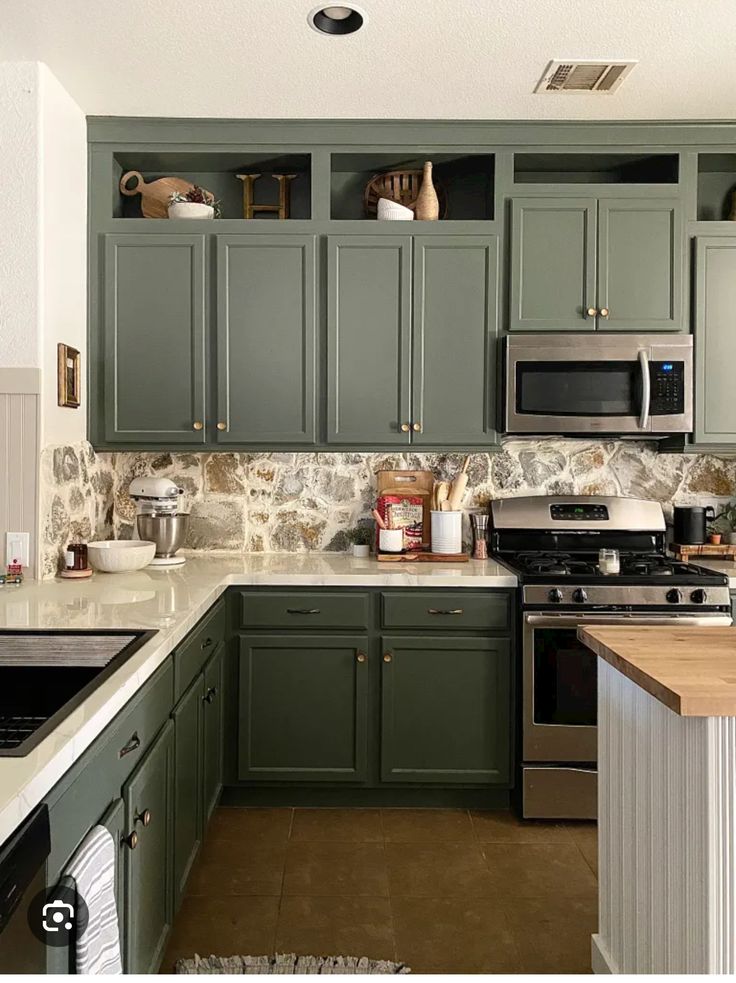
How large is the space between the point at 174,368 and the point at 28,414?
71 cm

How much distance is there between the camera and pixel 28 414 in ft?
9.57

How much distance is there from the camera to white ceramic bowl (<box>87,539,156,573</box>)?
3086mm

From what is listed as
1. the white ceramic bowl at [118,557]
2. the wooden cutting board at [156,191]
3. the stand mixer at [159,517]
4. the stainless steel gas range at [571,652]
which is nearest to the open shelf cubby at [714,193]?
the stainless steel gas range at [571,652]

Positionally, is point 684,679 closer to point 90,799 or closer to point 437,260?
point 90,799

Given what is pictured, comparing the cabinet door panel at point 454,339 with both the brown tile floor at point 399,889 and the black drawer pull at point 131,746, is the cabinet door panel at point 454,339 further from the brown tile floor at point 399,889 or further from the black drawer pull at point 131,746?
the black drawer pull at point 131,746

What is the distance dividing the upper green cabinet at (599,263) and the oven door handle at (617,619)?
1.23m

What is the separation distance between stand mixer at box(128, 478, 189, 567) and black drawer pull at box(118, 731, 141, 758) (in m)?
1.56

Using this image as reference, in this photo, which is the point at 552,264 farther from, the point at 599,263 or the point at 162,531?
the point at 162,531

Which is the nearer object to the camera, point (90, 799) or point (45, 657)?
point (90, 799)

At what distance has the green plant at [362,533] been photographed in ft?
12.3

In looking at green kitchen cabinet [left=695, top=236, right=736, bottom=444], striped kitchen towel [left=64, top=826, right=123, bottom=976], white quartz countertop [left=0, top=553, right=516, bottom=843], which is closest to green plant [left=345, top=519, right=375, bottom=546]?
white quartz countertop [left=0, top=553, right=516, bottom=843]

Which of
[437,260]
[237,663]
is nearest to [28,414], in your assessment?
[237,663]

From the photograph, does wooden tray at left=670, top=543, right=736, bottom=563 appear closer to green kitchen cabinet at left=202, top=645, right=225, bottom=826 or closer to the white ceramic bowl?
green kitchen cabinet at left=202, top=645, right=225, bottom=826

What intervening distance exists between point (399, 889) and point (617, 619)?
4.13 ft
